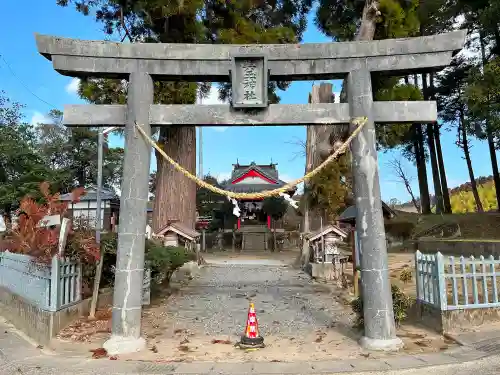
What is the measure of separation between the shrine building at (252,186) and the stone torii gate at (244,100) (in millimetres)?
22600

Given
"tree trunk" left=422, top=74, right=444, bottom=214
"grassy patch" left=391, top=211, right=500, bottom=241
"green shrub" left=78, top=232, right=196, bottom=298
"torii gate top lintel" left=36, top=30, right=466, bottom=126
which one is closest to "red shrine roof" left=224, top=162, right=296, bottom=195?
"grassy patch" left=391, top=211, right=500, bottom=241

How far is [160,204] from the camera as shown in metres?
16.5

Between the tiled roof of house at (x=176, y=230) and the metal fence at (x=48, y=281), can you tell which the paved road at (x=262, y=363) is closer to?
the metal fence at (x=48, y=281)

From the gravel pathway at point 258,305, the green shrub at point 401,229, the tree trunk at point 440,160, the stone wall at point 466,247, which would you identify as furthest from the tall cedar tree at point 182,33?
the tree trunk at point 440,160

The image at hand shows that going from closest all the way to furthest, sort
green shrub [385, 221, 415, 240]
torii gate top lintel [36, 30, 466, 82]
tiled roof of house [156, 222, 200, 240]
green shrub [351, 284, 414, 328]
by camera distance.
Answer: torii gate top lintel [36, 30, 466, 82], green shrub [351, 284, 414, 328], tiled roof of house [156, 222, 200, 240], green shrub [385, 221, 415, 240]

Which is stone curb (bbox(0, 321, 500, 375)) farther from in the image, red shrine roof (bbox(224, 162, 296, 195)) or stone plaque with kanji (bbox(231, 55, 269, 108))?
red shrine roof (bbox(224, 162, 296, 195))

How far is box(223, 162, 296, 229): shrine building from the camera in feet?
101

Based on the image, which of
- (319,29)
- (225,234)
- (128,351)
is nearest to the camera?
(128,351)

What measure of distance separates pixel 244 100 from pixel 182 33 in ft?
32.3

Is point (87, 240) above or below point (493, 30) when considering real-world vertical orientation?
below

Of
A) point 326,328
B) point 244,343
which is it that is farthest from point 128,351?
point 326,328

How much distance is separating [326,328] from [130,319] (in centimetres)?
346

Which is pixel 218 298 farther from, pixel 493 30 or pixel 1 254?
pixel 493 30

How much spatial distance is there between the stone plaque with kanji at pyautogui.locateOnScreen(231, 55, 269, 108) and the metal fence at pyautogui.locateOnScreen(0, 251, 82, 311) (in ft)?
12.9
